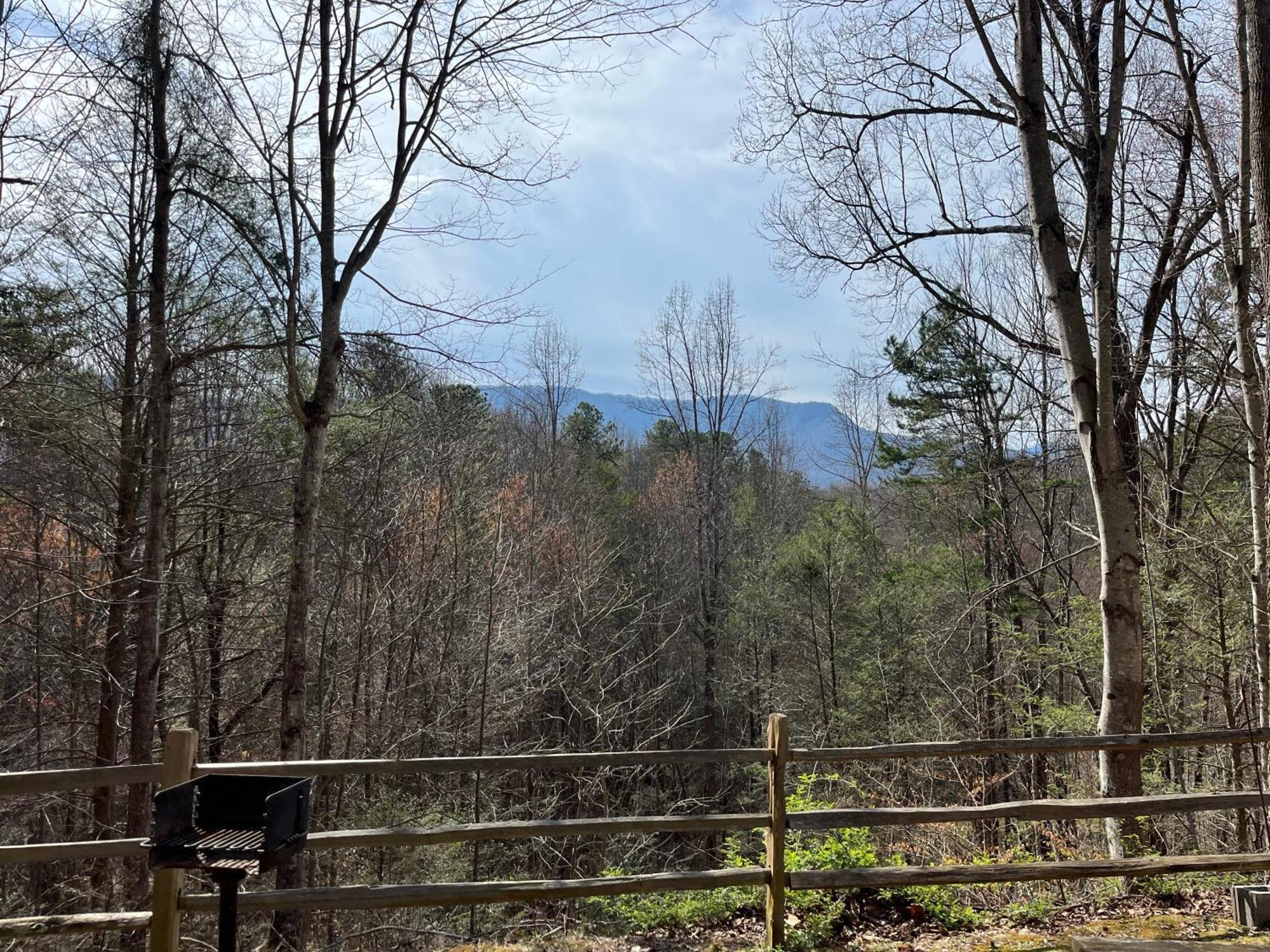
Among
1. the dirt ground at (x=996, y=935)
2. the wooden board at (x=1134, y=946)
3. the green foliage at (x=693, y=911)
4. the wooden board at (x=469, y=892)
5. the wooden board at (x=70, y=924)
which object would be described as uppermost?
the wooden board at (x=1134, y=946)

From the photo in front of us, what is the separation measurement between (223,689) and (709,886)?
10975 mm

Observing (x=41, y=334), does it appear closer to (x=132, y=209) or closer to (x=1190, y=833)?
(x=132, y=209)

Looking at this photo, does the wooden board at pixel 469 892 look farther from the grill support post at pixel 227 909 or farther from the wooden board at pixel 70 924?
the grill support post at pixel 227 909

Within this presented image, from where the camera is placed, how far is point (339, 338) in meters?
6.83

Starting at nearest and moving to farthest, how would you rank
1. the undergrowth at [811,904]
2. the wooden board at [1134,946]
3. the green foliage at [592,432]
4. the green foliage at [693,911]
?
the wooden board at [1134,946]
the undergrowth at [811,904]
the green foliage at [693,911]
the green foliage at [592,432]

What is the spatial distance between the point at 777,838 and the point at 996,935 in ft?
4.52

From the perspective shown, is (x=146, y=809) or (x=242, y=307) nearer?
(x=146, y=809)

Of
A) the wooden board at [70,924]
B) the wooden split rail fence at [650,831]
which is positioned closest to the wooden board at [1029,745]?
the wooden split rail fence at [650,831]

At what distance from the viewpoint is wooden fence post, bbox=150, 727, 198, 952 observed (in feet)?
12.1

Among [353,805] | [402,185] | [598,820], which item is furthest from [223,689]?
[598,820]

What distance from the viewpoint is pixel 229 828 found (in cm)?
269

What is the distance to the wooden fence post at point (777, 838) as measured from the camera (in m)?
4.10

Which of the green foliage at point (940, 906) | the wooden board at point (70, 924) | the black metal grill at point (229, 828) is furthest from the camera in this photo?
the green foliage at point (940, 906)

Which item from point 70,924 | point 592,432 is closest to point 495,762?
point 70,924
